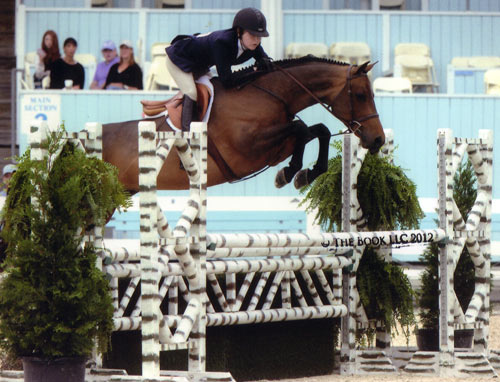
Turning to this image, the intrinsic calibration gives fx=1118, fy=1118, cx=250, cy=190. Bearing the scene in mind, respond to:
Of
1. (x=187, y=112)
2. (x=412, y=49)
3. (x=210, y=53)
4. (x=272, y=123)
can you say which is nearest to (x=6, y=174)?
(x=187, y=112)

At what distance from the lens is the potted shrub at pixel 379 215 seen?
6.35 metres

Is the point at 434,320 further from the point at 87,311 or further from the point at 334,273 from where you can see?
the point at 87,311

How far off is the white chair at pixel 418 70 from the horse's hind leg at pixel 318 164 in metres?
5.84

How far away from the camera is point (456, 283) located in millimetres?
6957

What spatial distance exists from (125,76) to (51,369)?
7.05 m

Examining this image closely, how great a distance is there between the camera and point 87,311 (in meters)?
4.55

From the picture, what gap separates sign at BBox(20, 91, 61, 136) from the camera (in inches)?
437

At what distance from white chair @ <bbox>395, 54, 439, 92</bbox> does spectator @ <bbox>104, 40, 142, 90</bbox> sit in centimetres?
292

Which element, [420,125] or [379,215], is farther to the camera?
[420,125]

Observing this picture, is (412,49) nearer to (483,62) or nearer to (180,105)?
(483,62)

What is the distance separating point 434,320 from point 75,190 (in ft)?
10.1

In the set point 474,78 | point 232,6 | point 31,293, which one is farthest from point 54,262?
point 232,6

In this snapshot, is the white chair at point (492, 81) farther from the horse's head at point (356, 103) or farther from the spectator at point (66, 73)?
the horse's head at point (356, 103)

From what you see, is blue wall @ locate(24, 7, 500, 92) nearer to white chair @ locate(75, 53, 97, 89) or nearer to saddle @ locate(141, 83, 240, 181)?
white chair @ locate(75, 53, 97, 89)
